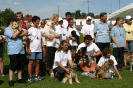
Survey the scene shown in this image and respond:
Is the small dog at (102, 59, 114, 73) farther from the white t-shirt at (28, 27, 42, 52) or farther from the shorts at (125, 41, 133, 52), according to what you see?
the shorts at (125, 41, 133, 52)

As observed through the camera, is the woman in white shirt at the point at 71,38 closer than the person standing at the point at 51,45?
No

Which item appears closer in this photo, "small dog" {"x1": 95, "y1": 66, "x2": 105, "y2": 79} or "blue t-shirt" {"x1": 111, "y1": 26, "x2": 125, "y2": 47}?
"small dog" {"x1": 95, "y1": 66, "x2": 105, "y2": 79}

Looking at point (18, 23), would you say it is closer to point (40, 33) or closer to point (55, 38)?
point (40, 33)

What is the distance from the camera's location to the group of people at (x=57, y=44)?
6.43 metres

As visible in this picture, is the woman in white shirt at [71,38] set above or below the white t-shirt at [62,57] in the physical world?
above

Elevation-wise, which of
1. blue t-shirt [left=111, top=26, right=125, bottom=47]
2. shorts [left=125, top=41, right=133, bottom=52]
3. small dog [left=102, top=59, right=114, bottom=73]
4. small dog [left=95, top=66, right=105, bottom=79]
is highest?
blue t-shirt [left=111, top=26, right=125, bottom=47]

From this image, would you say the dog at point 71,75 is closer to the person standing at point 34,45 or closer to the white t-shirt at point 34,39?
the person standing at point 34,45

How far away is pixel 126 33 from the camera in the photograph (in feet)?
29.4

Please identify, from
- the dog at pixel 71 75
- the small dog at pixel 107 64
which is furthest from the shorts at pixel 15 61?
the small dog at pixel 107 64

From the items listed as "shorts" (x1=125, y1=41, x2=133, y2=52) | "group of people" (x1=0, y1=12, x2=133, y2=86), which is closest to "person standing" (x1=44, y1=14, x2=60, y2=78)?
"group of people" (x1=0, y1=12, x2=133, y2=86)

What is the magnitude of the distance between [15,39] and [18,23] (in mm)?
528

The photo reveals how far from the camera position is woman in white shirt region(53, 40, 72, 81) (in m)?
6.70

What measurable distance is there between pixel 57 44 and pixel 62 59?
0.74 metres

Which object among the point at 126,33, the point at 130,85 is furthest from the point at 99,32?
the point at 130,85
